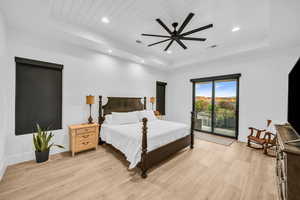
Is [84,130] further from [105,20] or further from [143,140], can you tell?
[105,20]

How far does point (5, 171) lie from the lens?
7.34 feet

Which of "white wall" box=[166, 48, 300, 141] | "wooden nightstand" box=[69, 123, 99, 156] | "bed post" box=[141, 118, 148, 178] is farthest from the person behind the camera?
"white wall" box=[166, 48, 300, 141]

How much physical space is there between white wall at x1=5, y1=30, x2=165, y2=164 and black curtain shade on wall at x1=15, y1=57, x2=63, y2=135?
111 millimetres

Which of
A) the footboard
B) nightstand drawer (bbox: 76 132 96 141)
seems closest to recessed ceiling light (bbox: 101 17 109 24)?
the footboard

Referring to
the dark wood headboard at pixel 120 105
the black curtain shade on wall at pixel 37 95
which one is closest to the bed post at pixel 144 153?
the dark wood headboard at pixel 120 105

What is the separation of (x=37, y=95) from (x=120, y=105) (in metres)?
2.15

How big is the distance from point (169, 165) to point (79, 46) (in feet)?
12.9

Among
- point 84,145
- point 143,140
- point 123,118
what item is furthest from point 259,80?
point 84,145

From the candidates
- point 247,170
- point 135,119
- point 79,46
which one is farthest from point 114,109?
point 247,170

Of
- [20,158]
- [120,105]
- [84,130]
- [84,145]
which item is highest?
[120,105]

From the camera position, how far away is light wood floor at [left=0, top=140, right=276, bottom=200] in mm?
1766

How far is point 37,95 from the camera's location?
9.17 feet

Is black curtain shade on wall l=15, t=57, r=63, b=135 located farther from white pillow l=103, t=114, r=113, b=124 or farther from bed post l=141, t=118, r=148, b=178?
bed post l=141, t=118, r=148, b=178

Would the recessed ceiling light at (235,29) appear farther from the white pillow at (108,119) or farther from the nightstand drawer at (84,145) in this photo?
the nightstand drawer at (84,145)
